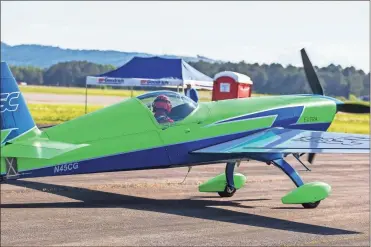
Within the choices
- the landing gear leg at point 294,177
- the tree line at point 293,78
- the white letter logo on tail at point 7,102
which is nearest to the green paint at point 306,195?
the landing gear leg at point 294,177

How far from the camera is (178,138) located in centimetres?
1245

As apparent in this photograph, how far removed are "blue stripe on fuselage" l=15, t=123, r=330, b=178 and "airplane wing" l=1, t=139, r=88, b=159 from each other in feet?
0.86

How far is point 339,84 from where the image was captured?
331ft

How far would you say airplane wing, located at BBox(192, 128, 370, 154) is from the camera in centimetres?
1252

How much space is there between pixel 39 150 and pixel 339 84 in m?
93.6

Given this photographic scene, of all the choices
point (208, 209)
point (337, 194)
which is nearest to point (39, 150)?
point (208, 209)

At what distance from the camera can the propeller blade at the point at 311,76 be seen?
51.8 feet

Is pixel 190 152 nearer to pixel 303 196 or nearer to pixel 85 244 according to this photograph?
pixel 303 196

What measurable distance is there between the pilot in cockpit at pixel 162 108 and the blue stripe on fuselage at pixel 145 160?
1.62ft

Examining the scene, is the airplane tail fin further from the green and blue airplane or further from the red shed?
the red shed

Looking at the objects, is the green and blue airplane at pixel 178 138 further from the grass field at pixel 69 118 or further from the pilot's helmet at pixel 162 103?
the grass field at pixel 69 118

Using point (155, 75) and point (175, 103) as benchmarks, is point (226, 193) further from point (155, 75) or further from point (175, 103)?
point (155, 75)

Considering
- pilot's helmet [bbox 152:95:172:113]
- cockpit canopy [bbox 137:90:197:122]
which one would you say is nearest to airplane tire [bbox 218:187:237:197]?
cockpit canopy [bbox 137:90:197:122]

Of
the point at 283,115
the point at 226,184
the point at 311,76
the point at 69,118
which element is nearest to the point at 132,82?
the point at 69,118
